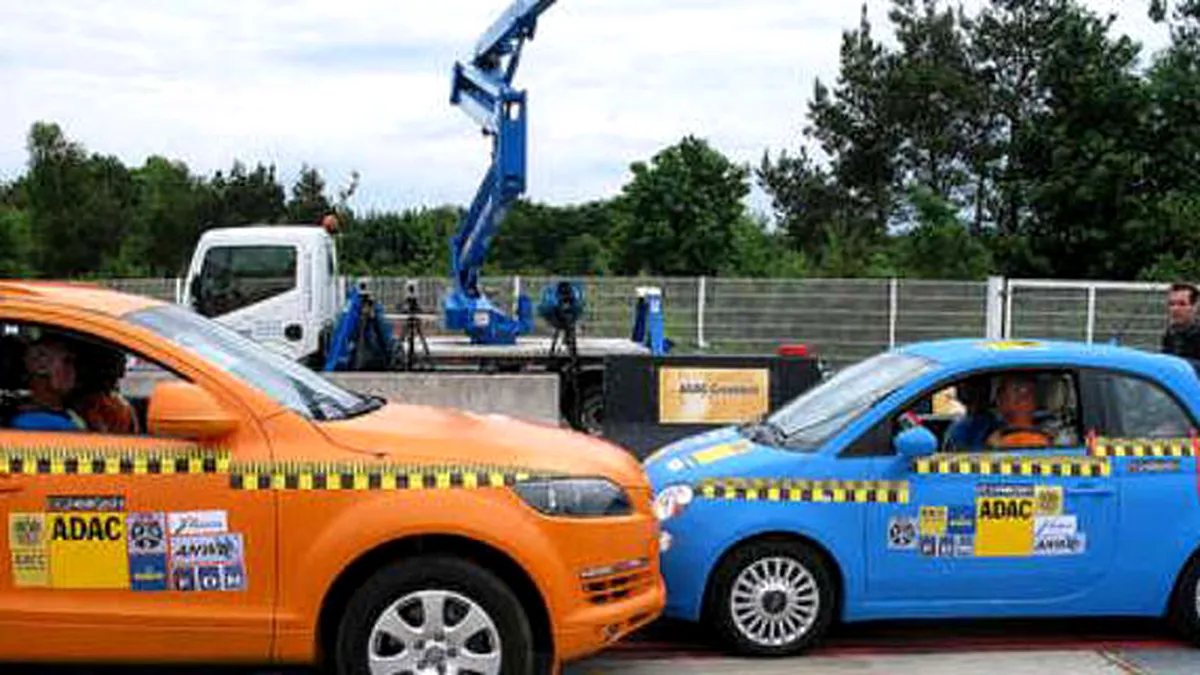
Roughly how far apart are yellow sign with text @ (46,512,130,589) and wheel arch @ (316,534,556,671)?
767 millimetres

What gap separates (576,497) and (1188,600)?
3.29m

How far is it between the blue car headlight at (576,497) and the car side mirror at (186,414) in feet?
3.71

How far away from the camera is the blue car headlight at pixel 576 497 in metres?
4.94

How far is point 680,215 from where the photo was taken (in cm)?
3744

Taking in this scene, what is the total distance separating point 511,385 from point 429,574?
8970 millimetres

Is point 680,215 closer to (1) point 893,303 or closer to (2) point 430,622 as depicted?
(1) point 893,303

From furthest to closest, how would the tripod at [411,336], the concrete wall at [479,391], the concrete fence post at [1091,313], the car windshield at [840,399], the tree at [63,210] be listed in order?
the tree at [63,210], the concrete fence post at [1091,313], the tripod at [411,336], the concrete wall at [479,391], the car windshield at [840,399]

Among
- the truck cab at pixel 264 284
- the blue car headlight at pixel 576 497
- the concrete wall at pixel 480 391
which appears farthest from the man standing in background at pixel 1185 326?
the truck cab at pixel 264 284

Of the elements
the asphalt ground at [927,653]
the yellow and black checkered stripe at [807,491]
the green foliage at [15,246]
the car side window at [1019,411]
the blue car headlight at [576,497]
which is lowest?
the asphalt ground at [927,653]

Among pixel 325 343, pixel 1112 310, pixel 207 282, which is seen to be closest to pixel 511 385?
pixel 325 343

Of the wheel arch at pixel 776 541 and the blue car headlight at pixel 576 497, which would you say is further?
the wheel arch at pixel 776 541

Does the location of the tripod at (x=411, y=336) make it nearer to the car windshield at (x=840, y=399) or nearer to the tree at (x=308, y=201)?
the car windshield at (x=840, y=399)

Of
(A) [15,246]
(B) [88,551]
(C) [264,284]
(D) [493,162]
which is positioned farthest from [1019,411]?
(A) [15,246]

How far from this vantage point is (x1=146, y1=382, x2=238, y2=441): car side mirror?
4.63 metres
